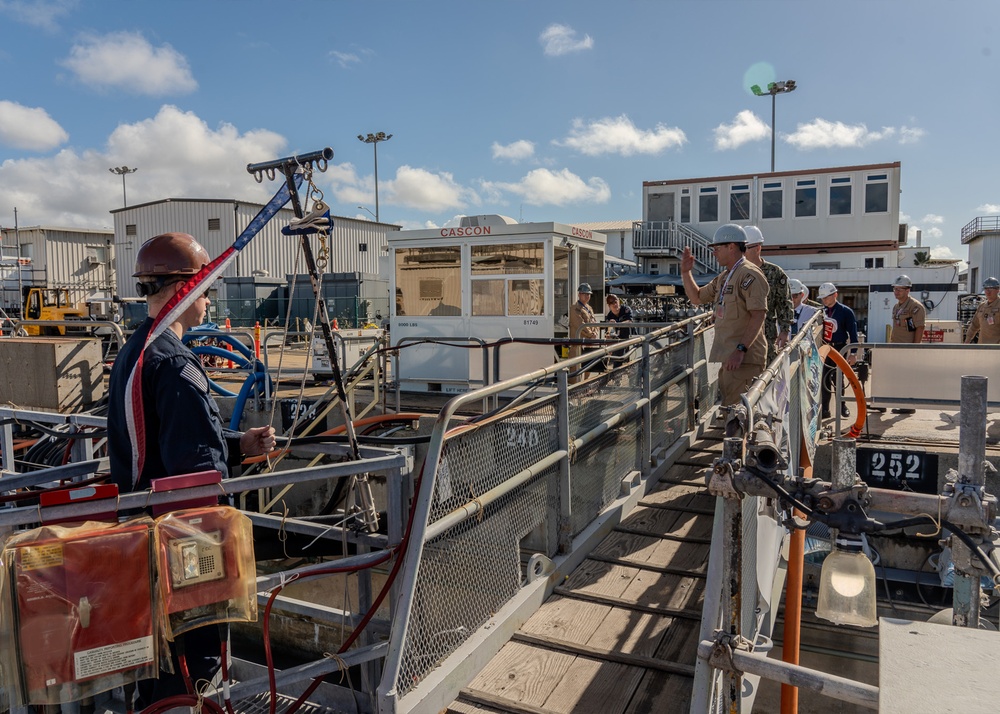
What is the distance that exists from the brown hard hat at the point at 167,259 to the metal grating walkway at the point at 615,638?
2.30 meters

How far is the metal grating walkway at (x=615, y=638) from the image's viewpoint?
11.0 feet

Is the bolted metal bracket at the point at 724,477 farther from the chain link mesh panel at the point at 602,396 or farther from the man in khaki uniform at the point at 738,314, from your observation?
the man in khaki uniform at the point at 738,314

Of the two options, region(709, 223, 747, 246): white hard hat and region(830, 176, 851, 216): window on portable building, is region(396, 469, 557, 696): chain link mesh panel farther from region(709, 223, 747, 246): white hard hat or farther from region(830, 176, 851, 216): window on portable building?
region(830, 176, 851, 216): window on portable building

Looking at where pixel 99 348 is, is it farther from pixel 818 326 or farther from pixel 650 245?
pixel 650 245

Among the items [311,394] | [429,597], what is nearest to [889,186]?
[311,394]

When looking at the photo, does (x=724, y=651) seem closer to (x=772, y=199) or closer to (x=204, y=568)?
(x=204, y=568)

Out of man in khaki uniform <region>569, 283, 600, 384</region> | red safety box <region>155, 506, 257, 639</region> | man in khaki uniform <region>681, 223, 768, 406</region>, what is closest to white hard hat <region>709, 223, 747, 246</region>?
man in khaki uniform <region>681, 223, 768, 406</region>

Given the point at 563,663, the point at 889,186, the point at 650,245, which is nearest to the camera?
the point at 563,663

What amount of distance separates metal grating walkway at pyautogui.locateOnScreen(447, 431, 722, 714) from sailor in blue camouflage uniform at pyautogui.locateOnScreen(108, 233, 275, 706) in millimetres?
1289

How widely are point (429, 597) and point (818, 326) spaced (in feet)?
18.8

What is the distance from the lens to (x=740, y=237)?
217 inches

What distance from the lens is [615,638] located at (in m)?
3.86

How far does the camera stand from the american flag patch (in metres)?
2.56

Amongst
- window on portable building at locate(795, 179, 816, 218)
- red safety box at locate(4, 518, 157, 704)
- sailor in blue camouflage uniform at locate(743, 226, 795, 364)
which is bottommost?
red safety box at locate(4, 518, 157, 704)
